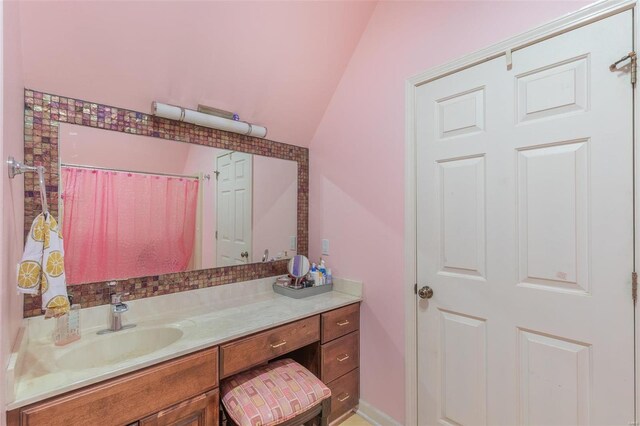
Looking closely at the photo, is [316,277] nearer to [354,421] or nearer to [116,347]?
[354,421]

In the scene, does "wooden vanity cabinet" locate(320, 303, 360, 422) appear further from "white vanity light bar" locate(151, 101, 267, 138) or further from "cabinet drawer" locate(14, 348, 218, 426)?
"white vanity light bar" locate(151, 101, 267, 138)

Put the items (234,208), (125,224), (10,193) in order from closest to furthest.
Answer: (10,193) < (125,224) < (234,208)

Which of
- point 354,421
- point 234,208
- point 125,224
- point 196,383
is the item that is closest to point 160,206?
point 125,224

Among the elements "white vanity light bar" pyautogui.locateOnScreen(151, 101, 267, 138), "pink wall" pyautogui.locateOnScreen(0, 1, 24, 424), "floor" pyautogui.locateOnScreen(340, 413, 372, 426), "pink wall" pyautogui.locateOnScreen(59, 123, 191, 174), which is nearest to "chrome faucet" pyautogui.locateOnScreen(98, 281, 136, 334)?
"pink wall" pyautogui.locateOnScreen(0, 1, 24, 424)

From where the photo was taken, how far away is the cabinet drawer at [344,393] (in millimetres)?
1961

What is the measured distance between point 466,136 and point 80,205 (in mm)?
2023

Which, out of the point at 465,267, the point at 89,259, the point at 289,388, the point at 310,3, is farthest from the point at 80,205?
the point at 465,267

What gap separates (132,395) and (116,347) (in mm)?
423

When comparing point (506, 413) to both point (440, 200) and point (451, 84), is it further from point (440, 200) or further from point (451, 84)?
point (451, 84)

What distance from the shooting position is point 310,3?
175cm

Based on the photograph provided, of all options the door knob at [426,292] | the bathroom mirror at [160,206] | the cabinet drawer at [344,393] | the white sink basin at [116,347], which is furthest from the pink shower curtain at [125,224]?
the door knob at [426,292]

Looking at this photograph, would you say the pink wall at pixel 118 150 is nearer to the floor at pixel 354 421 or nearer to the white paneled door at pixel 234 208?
the white paneled door at pixel 234 208

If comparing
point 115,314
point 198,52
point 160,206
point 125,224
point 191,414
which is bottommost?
point 191,414

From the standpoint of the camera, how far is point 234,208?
2131 millimetres
